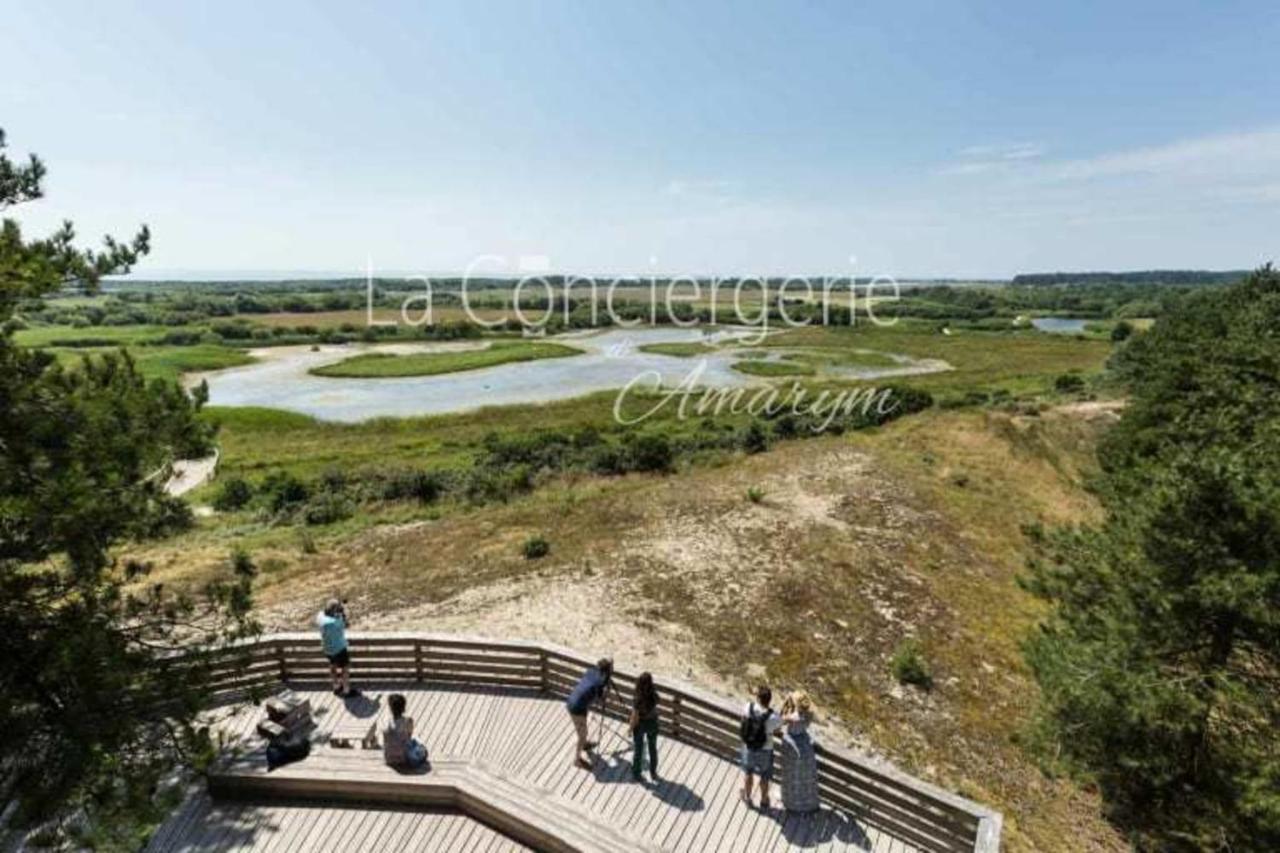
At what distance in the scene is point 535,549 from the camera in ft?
66.8

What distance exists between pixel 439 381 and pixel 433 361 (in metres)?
13.2

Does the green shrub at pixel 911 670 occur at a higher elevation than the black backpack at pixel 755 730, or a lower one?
lower

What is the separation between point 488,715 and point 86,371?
6797mm

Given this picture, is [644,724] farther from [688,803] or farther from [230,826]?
[230,826]

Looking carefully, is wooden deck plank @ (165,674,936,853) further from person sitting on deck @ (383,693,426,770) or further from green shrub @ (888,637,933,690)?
green shrub @ (888,637,933,690)

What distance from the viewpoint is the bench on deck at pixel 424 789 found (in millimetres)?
7836

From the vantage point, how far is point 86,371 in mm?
7820

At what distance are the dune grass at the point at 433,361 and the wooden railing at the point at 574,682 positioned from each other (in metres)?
71.2

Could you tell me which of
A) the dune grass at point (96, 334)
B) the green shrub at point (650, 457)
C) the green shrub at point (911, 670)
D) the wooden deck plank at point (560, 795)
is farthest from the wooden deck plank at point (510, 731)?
the dune grass at point (96, 334)

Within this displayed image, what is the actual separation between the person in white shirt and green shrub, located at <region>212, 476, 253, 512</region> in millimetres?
32546

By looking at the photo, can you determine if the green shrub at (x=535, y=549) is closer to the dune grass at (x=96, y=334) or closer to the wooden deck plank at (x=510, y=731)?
the wooden deck plank at (x=510, y=731)

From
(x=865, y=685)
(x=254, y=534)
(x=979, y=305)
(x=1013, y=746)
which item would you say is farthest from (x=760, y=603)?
(x=979, y=305)

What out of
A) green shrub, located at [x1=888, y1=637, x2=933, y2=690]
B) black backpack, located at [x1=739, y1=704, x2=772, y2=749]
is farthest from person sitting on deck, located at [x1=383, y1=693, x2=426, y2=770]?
green shrub, located at [x1=888, y1=637, x2=933, y2=690]

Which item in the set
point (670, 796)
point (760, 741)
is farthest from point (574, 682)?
point (760, 741)
